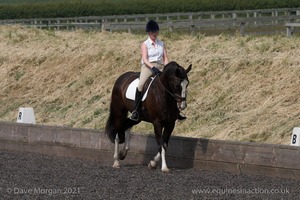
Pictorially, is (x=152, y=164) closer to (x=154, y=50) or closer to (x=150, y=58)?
(x=150, y=58)

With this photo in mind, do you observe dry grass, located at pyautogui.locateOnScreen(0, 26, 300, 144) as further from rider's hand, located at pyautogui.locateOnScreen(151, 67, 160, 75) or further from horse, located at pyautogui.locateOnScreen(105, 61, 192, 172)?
rider's hand, located at pyautogui.locateOnScreen(151, 67, 160, 75)

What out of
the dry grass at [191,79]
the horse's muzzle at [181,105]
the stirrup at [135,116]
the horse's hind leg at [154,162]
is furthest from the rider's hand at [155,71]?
the dry grass at [191,79]

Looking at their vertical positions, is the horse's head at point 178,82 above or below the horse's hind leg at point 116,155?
above

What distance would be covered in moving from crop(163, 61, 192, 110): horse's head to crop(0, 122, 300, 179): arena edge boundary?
0.94m

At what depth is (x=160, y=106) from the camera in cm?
1587

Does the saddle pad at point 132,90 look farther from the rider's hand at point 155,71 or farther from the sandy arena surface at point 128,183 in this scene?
the sandy arena surface at point 128,183

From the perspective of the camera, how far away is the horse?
1541 cm

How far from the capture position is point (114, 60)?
2650 centimetres

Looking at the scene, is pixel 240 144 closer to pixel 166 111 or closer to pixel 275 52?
pixel 166 111

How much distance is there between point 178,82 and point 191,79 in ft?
22.2

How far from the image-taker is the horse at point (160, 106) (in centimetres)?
1541

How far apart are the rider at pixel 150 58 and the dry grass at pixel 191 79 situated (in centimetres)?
237

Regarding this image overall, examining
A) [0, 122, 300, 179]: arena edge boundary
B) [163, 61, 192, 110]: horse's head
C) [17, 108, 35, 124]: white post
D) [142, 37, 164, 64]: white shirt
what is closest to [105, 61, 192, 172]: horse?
[163, 61, 192, 110]: horse's head

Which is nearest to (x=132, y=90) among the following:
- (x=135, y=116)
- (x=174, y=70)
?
(x=135, y=116)
